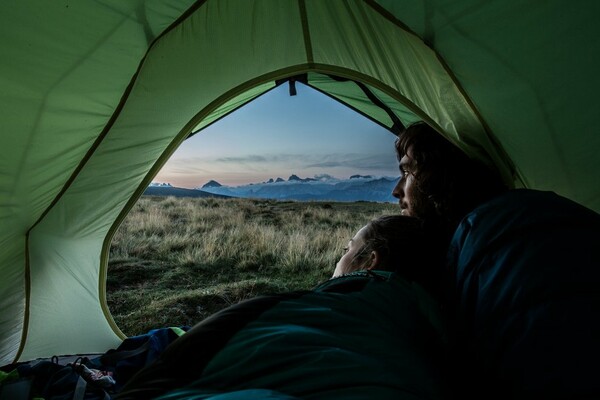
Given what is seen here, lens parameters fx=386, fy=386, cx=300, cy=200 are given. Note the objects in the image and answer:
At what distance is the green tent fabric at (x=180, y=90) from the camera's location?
1.38 metres

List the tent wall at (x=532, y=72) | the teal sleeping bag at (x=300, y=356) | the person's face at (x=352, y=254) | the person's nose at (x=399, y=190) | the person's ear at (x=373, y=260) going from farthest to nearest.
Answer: the person's nose at (x=399, y=190)
the person's face at (x=352, y=254)
the person's ear at (x=373, y=260)
the tent wall at (x=532, y=72)
the teal sleeping bag at (x=300, y=356)

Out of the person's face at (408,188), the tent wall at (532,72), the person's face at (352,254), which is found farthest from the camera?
the person's face at (408,188)

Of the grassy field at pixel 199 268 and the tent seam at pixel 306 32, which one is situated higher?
the tent seam at pixel 306 32

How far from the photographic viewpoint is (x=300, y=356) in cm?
73

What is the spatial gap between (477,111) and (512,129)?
17 cm

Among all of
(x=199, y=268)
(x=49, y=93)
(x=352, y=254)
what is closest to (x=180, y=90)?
(x=49, y=93)

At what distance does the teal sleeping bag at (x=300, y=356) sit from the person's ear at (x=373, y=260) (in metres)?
0.55

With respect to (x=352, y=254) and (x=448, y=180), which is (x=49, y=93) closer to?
(x=352, y=254)

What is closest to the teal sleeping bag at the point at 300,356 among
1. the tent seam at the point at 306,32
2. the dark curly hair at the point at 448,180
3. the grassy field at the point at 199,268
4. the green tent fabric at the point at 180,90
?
the dark curly hair at the point at 448,180

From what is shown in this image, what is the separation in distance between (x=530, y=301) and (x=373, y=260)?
66 cm

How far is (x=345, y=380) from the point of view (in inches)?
26.6

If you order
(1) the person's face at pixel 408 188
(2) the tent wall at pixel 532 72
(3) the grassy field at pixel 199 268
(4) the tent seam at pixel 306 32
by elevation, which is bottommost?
(3) the grassy field at pixel 199 268

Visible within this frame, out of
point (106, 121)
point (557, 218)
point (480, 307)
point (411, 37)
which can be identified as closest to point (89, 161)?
point (106, 121)

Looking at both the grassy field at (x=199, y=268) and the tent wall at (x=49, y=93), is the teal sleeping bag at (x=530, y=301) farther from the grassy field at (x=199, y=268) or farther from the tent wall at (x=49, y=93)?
the grassy field at (x=199, y=268)
